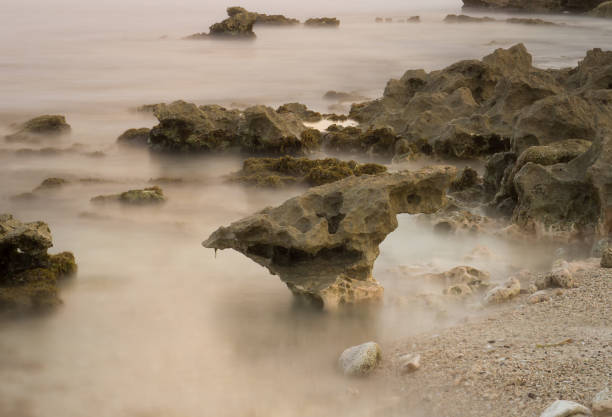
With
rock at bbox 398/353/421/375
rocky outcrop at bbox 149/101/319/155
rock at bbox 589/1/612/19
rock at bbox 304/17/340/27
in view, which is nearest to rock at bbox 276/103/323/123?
rocky outcrop at bbox 149/101/319/155

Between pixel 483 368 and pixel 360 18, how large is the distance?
40.0 metres

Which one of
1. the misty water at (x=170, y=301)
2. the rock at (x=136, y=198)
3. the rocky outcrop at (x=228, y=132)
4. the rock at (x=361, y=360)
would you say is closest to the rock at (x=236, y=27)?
the misty water at (x=170, y=301)

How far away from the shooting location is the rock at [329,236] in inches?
205

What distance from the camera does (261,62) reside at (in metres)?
22.1

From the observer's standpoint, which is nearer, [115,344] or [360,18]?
[115,344]

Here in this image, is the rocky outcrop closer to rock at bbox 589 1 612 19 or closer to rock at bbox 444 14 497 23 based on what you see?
rock at bbox 444 14 497 23

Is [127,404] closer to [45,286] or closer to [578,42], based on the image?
[45,286]

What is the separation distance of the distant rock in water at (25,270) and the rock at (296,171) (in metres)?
3.69

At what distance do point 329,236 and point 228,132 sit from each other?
5.97 metres

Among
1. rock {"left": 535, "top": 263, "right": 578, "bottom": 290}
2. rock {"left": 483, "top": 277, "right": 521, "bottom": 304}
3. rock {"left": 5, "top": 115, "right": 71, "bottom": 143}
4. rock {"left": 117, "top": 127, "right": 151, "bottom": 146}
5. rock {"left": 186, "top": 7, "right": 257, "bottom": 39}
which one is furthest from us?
rock {"left": 186, "top": 7, "right": 257, "bottom": 39}

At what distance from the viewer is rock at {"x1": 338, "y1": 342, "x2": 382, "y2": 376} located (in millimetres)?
4484

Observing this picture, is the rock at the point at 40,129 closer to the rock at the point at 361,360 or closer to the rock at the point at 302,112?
the rock at the point at 302,112

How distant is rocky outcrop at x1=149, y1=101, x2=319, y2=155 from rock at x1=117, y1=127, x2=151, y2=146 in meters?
0.42

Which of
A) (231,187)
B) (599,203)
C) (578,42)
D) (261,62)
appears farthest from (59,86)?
(578,42)
